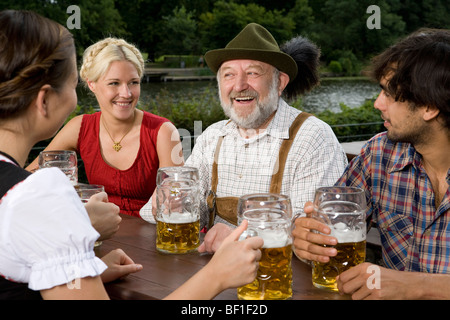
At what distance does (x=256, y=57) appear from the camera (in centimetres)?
261

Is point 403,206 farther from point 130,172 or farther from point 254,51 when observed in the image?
point 130,172

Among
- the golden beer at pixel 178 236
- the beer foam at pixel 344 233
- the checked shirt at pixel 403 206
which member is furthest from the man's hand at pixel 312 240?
the checked shirt at pixel 403 206

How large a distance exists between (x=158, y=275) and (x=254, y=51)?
138cm

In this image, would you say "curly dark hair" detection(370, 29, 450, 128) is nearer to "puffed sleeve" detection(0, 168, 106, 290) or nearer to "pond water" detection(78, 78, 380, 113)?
"puffed sleeve" detection(0, 168, 106, 290)

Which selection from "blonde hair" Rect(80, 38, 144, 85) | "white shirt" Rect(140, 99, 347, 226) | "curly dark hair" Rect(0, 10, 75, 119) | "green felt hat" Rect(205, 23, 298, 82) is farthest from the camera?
"blonde hair" Rect(80, 38, 144, 85)

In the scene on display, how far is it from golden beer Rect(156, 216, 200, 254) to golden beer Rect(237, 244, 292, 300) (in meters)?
0.41

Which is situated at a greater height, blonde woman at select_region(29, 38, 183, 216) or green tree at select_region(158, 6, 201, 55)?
green tree at select_region(158, 6, 201, 55)

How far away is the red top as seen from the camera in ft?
9.91

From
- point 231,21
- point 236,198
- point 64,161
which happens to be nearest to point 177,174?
point 64,161

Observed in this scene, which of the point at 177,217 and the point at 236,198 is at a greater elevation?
the point at 177,217

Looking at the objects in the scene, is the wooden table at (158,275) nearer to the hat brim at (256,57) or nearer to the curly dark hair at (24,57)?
the curly dark hair at (24,57)

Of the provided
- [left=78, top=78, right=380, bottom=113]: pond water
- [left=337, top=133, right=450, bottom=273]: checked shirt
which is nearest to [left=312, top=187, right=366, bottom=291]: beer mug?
[left=337, top=133, right=450, bottom=273]: checked shirt
